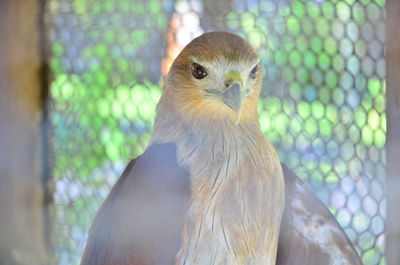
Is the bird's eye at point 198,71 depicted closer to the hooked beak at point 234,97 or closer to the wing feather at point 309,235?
the hooked beak at point 234,97

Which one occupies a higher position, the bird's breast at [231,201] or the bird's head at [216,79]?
Result: the bird's head at [216,79]

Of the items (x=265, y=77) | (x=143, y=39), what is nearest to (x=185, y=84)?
(x=143, y=39)

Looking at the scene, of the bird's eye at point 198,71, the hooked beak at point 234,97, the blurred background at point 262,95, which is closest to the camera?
the hooked beak at point 234,97

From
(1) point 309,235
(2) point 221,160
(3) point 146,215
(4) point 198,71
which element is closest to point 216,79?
(4) point 198,71

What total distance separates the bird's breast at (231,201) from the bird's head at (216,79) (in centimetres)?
7

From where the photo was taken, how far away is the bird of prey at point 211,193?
4.18ft

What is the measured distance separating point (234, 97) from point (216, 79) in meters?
0.08

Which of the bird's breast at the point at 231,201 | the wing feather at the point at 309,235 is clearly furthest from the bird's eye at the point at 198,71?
the wing feather at the point at 309,235

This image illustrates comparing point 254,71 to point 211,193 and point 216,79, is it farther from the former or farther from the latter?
point 211,193

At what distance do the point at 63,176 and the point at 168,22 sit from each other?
42 cm

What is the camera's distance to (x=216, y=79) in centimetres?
133

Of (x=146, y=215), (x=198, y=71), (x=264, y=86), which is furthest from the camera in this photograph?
(x=264, y=86)

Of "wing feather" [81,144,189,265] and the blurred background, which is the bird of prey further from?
the blurred background

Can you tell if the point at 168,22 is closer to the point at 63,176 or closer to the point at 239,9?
the point at 239,9
